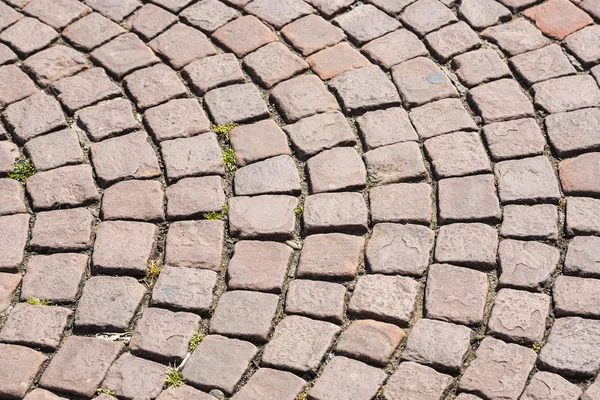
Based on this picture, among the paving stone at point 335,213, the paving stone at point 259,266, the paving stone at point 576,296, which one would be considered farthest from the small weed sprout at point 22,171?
the paving stone at point 576,296

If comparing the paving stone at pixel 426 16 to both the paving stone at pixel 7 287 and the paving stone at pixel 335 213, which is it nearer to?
the paving stone at pixel 335 213

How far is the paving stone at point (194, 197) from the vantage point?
12.2ft

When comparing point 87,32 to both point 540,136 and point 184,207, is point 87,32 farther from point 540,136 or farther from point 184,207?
point 540,136

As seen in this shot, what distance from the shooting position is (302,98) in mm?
4180

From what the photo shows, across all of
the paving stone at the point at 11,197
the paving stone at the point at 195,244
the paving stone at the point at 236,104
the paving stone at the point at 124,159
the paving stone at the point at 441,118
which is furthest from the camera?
the paving stone at the point at 236,104

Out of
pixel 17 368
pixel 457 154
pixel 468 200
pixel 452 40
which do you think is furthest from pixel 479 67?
pixel 17 368

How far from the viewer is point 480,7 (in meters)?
4.60

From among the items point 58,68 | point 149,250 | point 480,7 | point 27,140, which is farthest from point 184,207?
point 480,7

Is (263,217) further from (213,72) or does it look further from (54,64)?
(54,64)

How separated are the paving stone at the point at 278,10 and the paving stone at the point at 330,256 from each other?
1.46m

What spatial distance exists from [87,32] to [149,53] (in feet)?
1.25

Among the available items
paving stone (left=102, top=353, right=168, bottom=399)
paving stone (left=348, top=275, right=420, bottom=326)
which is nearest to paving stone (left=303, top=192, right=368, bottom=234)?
paving stone (left=348, top=275, right=420, bottom=326)

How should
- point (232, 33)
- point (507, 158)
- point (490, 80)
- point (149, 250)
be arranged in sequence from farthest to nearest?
point (232, 33) → point (490, 80) → point (507, 158) → point (149, 250)

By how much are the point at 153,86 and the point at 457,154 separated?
150 centimetres
